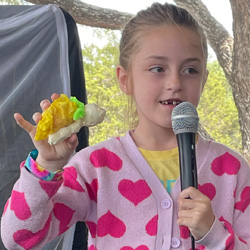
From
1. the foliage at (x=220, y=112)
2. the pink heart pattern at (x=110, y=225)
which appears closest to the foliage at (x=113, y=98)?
the foliage at (x=220, y=112)

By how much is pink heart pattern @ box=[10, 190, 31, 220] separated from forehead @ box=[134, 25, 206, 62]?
14.4 inches

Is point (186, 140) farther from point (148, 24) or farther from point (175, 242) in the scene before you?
point (148, 24)

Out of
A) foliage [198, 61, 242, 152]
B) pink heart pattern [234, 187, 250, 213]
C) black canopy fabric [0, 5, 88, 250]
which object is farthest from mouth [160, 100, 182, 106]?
foliage [198, 61, 242, 152]

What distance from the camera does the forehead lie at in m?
0.94

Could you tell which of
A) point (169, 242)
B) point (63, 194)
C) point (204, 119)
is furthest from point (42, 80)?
point (204, 119)

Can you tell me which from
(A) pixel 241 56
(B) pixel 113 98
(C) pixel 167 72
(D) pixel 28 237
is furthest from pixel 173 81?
(B) pixel 113 98

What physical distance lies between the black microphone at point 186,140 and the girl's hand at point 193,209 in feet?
0.04

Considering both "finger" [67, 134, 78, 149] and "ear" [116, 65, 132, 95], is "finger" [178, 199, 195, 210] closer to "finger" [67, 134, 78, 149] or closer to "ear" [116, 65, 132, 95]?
"finger" [67, 134, 78, 149]

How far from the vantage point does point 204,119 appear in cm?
552

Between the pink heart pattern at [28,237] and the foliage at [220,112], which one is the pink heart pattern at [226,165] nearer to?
the pink heart pattern at [28,237]

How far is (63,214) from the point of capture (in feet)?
2.96

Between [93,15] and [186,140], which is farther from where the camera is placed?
[93,15]

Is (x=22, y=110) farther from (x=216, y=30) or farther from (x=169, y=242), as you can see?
(x=216, y=30)

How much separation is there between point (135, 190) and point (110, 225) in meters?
0.08
